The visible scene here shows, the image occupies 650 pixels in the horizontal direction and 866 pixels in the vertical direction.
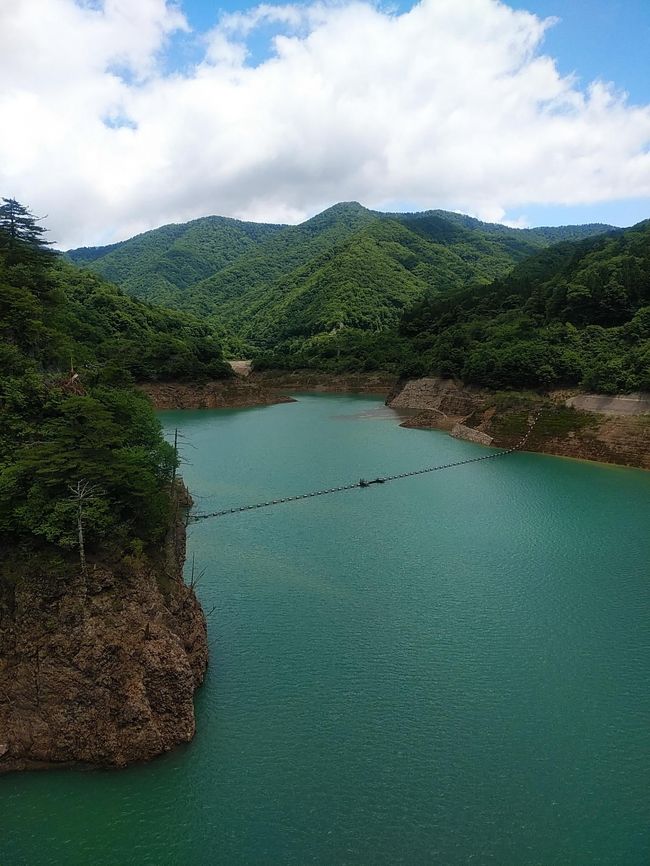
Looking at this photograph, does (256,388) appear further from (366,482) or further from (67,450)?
(67,450)

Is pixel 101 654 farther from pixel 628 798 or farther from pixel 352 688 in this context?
pixel 628 798

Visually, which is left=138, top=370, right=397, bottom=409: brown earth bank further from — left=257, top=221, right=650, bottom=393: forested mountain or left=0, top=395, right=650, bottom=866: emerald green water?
left=0, top=395, right=650, bottom=866: emerald green water

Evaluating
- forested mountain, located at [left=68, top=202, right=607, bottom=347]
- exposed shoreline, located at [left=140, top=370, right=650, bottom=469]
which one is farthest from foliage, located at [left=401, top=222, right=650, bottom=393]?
forested mountain, located at [left=68, top=202, right=607, bottom=347]

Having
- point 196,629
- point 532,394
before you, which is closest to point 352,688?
point 196,629

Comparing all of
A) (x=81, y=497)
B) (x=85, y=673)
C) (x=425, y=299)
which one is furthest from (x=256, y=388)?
(x=85, y=673)

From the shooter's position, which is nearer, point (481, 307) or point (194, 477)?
point (194, 477)
